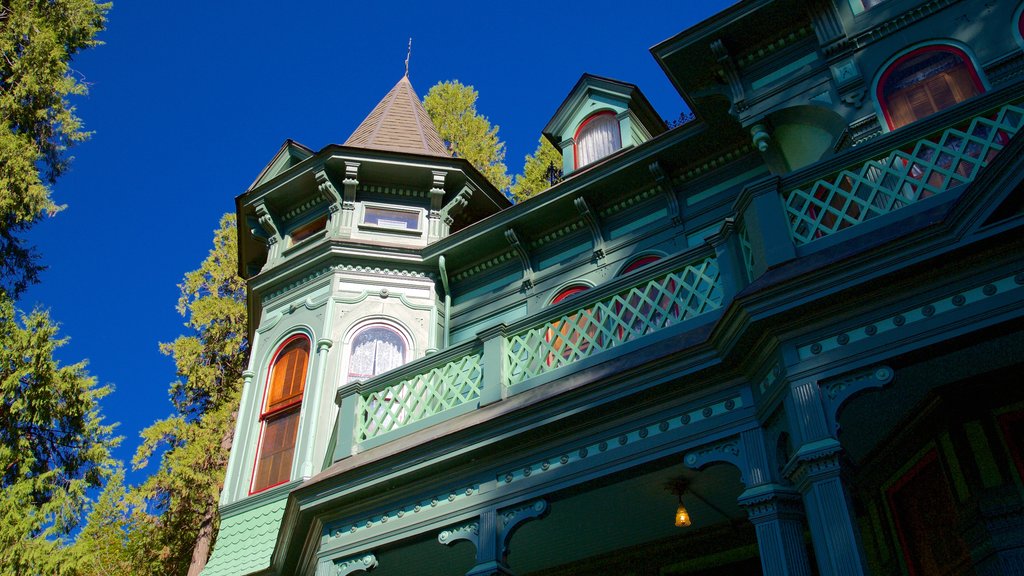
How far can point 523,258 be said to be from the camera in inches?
548

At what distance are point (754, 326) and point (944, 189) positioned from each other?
186 cm

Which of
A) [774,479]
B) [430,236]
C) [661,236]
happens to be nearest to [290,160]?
[430,236]

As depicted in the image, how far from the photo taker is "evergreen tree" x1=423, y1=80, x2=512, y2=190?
2947 centimetres

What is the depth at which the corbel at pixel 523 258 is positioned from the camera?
13773 mm

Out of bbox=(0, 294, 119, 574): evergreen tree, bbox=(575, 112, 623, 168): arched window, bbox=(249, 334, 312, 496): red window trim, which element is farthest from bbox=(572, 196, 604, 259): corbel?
bbox=(0, 294, 119, 574): evergreen tree

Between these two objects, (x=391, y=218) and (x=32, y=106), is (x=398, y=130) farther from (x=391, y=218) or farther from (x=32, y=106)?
(x=32, y=106)

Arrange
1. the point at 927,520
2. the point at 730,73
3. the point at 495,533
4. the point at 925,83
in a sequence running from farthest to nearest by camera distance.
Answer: the point at 730,73 < the point at 925,83 < the point at 495,533 < the point at 927,520

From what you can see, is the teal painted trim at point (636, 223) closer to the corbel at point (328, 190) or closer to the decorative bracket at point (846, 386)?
the corbel at point (328, 190)

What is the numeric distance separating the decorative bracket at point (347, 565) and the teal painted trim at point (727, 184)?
22.9 ft

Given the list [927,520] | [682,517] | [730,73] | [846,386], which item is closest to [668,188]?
[730,73]

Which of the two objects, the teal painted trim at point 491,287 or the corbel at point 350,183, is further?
the corbel at point 350,183

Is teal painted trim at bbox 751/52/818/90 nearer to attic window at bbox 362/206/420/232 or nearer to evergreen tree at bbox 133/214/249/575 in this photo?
attic window at bbox 362/206/420/232

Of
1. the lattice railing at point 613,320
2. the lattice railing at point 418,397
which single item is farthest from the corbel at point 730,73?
the lattice railing at point 418,397

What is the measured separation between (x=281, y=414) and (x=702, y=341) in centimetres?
828
